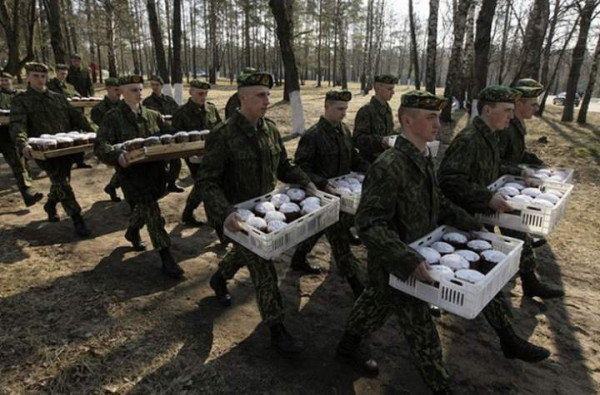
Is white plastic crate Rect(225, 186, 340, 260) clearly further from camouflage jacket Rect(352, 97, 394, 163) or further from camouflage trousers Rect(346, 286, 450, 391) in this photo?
camouflage jacket Rect(352, 97, 394, 163)

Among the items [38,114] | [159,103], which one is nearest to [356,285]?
[38,114]

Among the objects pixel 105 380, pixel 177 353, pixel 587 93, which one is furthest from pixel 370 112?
pixel 587 93

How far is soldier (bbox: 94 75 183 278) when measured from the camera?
15.3 ft

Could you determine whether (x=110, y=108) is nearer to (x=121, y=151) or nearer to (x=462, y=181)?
(x=121, y=151)

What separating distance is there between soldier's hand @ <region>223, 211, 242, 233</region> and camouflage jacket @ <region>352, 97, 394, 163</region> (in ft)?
9.17

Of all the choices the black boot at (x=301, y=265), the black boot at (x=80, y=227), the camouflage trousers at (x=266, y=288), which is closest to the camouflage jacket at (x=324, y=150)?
the black boot at (x=301, y=265)

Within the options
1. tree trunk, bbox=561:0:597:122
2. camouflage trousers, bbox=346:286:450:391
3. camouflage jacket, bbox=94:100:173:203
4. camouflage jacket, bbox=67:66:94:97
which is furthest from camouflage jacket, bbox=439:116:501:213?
tree trunk, bbox=561:0:597:122

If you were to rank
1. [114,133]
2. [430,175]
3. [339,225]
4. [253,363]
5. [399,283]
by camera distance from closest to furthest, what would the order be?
[399,283]
[430,175]
[253,363]
[339,225]
[114,133]

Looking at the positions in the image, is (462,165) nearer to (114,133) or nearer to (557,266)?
(557,266)

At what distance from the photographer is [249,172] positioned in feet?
11.8

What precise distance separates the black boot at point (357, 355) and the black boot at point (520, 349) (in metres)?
1.06

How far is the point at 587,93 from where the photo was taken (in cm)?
1464

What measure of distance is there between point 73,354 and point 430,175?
10.3ft

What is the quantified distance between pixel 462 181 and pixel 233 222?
2060 millimetres
